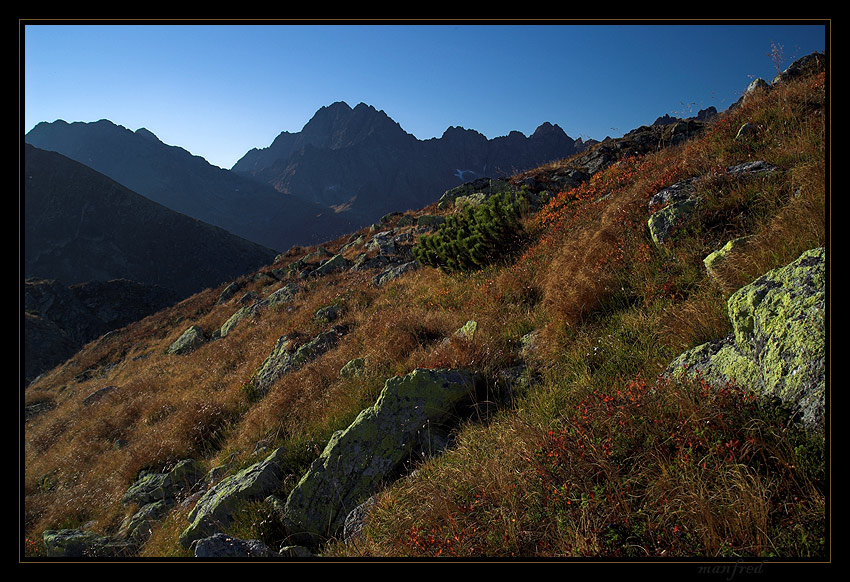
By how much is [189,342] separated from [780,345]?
19.9 meters

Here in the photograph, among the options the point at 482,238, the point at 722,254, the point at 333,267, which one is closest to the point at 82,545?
the point at 482,238

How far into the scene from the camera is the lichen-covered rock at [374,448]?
4000mm

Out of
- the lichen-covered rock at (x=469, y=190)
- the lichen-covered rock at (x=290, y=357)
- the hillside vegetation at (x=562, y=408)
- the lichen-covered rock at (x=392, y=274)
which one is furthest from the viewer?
the lichen-covered rock at (x=469, y=190)

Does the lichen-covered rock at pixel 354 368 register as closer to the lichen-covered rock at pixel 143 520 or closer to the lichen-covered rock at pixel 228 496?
the lichen-covered rock at pixel 228 496

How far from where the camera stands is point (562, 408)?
141 inches

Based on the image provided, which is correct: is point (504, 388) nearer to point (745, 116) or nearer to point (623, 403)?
point (623, 403)

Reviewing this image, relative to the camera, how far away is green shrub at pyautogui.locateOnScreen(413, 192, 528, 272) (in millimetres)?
9508

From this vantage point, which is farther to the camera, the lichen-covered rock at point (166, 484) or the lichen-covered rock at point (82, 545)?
the lichen-covered rock at point (166, 484)

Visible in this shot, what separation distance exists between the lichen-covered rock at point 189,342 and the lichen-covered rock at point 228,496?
45.4 ft

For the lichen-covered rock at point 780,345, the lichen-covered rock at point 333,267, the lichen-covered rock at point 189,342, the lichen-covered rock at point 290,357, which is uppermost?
the lichen-covered rock at point 333,267

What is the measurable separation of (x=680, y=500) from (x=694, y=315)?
2.18 m

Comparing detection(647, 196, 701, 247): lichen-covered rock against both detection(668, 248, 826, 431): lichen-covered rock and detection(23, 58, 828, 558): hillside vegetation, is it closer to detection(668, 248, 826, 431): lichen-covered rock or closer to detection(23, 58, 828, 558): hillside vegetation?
detection(23, 58, 828, 558): hillside vegetation

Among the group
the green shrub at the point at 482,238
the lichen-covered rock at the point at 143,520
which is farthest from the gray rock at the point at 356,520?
the green shrub at the point at 482,238
